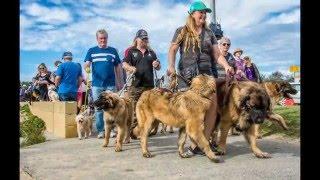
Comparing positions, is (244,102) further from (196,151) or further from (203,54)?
(196,151)

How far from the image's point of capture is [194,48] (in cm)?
666

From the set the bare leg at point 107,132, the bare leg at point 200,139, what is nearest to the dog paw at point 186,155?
the bare leg at point 200,139

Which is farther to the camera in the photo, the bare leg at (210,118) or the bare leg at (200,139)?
the bare leg at (210,118)

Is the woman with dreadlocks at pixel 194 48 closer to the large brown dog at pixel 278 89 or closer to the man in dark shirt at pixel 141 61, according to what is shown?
the man in dark shirt at pixel 141 61

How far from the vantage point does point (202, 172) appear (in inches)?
211

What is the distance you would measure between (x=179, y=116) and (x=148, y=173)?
3.77ft

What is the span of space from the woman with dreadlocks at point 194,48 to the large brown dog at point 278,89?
2420 mm

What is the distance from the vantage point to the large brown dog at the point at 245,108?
6.21 m

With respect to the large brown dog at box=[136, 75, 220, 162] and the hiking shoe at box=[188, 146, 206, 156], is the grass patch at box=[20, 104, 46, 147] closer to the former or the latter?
the large brown dog at box=[136, 75, 220, 162]

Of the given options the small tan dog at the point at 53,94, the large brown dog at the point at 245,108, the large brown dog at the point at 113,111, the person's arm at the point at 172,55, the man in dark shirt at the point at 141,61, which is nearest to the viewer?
the large brown dog at the point at 245,108

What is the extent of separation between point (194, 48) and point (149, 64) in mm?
2193
